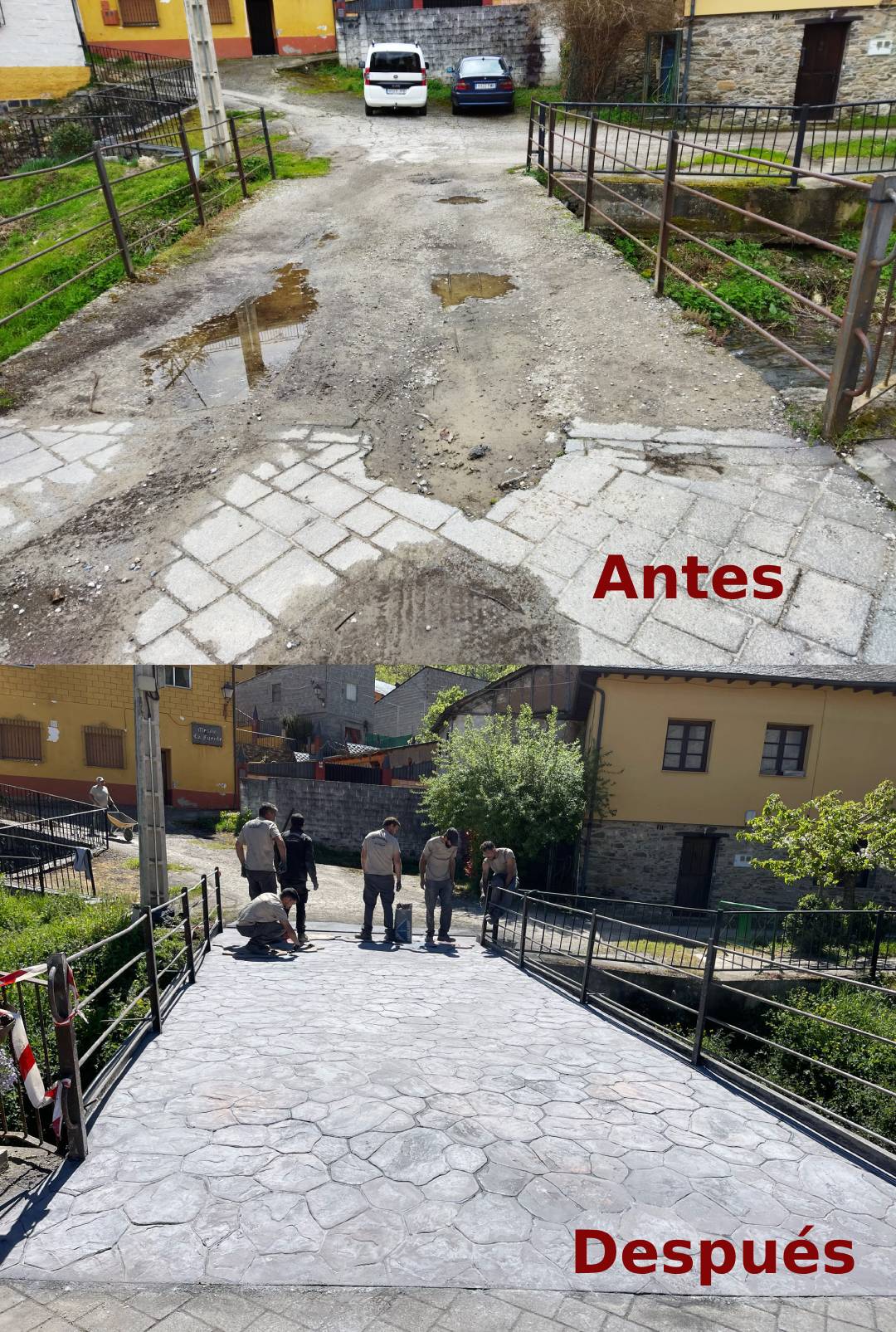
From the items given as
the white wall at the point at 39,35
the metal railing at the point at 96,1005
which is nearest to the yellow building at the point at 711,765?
the metal railing at the point at 96,1005

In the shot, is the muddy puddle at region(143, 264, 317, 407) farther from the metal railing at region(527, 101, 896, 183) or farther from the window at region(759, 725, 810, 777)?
the window at region(759, 725, 810, 777)

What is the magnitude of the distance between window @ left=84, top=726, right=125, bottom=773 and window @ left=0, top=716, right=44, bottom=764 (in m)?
0.89

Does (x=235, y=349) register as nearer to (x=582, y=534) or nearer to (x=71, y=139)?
(x=582, y=534)

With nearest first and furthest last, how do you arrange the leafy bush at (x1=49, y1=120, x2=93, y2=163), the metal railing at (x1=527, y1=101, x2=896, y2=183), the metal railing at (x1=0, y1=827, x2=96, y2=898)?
the metal railing at (x1=0, y1=827, x2=96, y2=898) < the metal railing at (x1=527, y1=101, x2=896, y2=183) < the leafy bush at (x1=49, y1=120, x2=93, y2=163)

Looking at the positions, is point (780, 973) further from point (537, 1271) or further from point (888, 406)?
point (537, 1271)

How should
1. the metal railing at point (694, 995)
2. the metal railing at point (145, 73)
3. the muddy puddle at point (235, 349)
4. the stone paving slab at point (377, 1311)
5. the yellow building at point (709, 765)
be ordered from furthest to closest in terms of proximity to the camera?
the metal railing at point (145, 73) < the yellow building at point (709, 765) < the muddy puddle at point (235, 349) < the metal railing at point (694, 995) < the stone paving slab at point (377, 1311)

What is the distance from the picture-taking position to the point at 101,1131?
3236 mm

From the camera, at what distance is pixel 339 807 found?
1748 cm

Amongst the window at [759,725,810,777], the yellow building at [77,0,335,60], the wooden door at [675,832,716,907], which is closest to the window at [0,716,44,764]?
the wooden door at [675,832,716,907]

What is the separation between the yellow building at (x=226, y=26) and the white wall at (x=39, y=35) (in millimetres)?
670

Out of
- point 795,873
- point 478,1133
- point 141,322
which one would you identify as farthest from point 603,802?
point 478,1133

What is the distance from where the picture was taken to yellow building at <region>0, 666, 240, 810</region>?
46.6ft

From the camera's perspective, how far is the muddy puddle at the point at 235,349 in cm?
661

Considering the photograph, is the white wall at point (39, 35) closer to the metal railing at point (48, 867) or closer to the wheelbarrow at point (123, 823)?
the wheelbarrow at point (123, 823)
